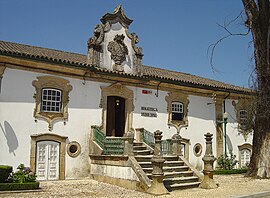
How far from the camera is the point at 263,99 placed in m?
13.9

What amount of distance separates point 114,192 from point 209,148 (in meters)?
3.86

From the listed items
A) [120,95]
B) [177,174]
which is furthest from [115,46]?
[177,174]

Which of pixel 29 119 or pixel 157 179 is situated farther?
pixel 29 119

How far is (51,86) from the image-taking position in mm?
12703

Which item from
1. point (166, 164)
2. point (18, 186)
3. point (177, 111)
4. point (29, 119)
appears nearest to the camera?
point (18, 186)

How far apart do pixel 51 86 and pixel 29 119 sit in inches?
62.5

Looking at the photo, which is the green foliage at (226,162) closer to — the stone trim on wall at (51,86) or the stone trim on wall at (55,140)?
the stone trim on wall at (55,140)

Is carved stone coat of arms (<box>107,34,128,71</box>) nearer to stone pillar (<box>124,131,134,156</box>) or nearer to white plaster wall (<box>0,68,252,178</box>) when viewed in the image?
white plaster wall (<box>0,68,252,178</box>)

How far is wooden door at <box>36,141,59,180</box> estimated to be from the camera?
1212cm

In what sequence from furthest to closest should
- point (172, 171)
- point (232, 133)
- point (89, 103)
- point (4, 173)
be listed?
point (232, 133) → point (89, 103) → point (172, 171) → point (4, 173)

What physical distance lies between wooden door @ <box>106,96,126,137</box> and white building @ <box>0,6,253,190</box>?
47 millimetres

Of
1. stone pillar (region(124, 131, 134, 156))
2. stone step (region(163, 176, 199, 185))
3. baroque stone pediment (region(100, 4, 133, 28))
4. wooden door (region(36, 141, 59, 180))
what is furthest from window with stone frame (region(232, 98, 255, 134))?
wooden door (region(36, 141, 59, 180))

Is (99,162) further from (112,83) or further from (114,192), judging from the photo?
(112,83)

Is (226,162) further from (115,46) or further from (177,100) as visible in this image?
(115,46)
